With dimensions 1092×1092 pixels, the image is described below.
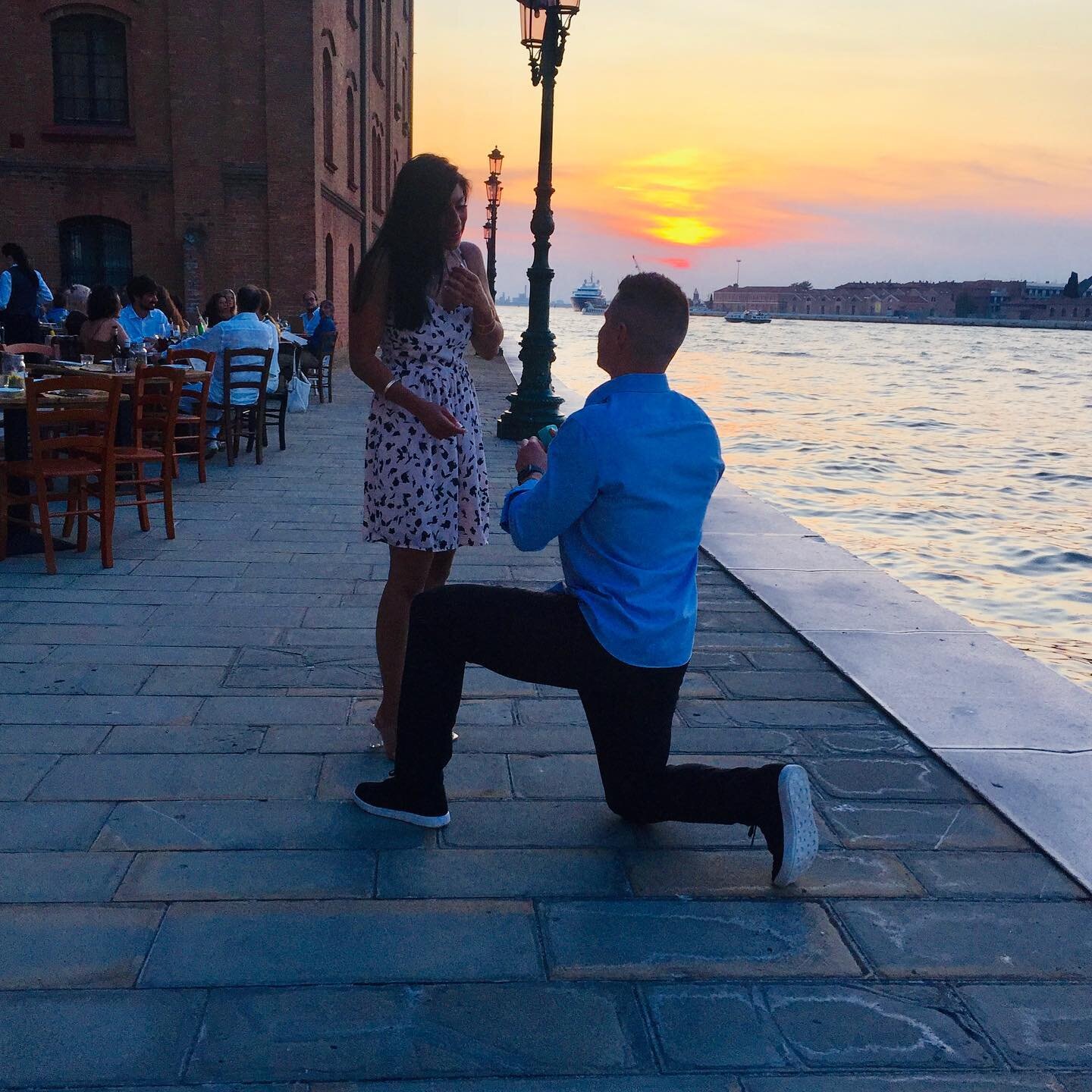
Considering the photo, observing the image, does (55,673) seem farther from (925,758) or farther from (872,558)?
(872,558)

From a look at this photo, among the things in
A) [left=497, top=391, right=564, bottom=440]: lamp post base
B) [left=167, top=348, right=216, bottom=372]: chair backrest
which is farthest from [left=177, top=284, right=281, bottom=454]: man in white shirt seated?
[left=497, top=391, right=564, bottom=440]: lamp post base

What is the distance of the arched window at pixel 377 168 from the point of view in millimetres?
26344

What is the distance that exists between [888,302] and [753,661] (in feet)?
581

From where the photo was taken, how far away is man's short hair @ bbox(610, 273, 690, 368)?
2.47m

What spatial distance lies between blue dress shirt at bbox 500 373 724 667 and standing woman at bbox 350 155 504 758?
1.90 feet

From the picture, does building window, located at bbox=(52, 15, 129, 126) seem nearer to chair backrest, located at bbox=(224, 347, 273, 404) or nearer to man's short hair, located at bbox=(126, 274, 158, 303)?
man's short hair, located at bbox=(126, 274, 158, 303)

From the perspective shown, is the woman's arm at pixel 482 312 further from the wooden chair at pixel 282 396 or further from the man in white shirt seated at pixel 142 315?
the man in white shirt seated at pixel 142 315

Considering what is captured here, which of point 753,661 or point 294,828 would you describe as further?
point 753,661

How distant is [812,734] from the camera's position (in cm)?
359

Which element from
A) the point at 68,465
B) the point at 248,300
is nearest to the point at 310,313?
the point at 248,300

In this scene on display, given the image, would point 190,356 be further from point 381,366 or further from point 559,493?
point 559,493

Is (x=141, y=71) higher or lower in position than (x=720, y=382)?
higher

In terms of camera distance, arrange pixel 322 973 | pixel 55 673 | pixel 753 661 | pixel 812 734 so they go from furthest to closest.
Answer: pixel 753 661, pixel 55 673, pixel 812 734, pixel 322 973

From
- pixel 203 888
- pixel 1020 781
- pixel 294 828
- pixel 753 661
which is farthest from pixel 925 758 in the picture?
pixel 203 888
